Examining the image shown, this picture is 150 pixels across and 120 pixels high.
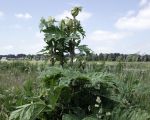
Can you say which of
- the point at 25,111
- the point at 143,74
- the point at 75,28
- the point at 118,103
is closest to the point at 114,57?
the point at 143,74

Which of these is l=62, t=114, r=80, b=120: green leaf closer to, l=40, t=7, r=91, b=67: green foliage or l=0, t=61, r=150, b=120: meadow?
l=0, t=61, r=150, b=120: meadow

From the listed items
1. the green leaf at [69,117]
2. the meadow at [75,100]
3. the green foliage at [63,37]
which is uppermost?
the green foliage at [63,37]

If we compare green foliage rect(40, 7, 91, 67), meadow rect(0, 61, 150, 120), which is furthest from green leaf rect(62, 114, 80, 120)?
green foliage rect(40, 7, 91, 67)

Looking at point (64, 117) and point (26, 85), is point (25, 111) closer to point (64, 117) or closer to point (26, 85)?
point (64, 117)

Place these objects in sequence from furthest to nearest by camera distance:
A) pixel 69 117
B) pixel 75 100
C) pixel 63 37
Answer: pixel 63 37 < pixel 75 100 < pixel 69 117

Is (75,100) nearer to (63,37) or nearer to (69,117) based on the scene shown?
(69,117)

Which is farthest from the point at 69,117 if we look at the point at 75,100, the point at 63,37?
the point at 63,37

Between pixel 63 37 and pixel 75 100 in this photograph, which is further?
pixel 63 37

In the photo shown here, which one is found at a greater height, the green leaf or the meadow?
the meadow

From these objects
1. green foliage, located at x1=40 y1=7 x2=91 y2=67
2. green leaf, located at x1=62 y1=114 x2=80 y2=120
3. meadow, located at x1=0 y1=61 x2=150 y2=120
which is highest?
green foliage, located at x1=40 y1=7 x2=91 y2=67

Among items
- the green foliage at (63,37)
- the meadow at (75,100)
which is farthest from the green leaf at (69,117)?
the green foliage at (63,37)

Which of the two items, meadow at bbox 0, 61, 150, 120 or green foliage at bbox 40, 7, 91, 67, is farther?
green foliage at bbox 40, 7, 91, 67

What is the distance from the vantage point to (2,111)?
5.14m

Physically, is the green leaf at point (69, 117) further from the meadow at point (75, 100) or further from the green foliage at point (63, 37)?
the green foliage at point (63, 37)
